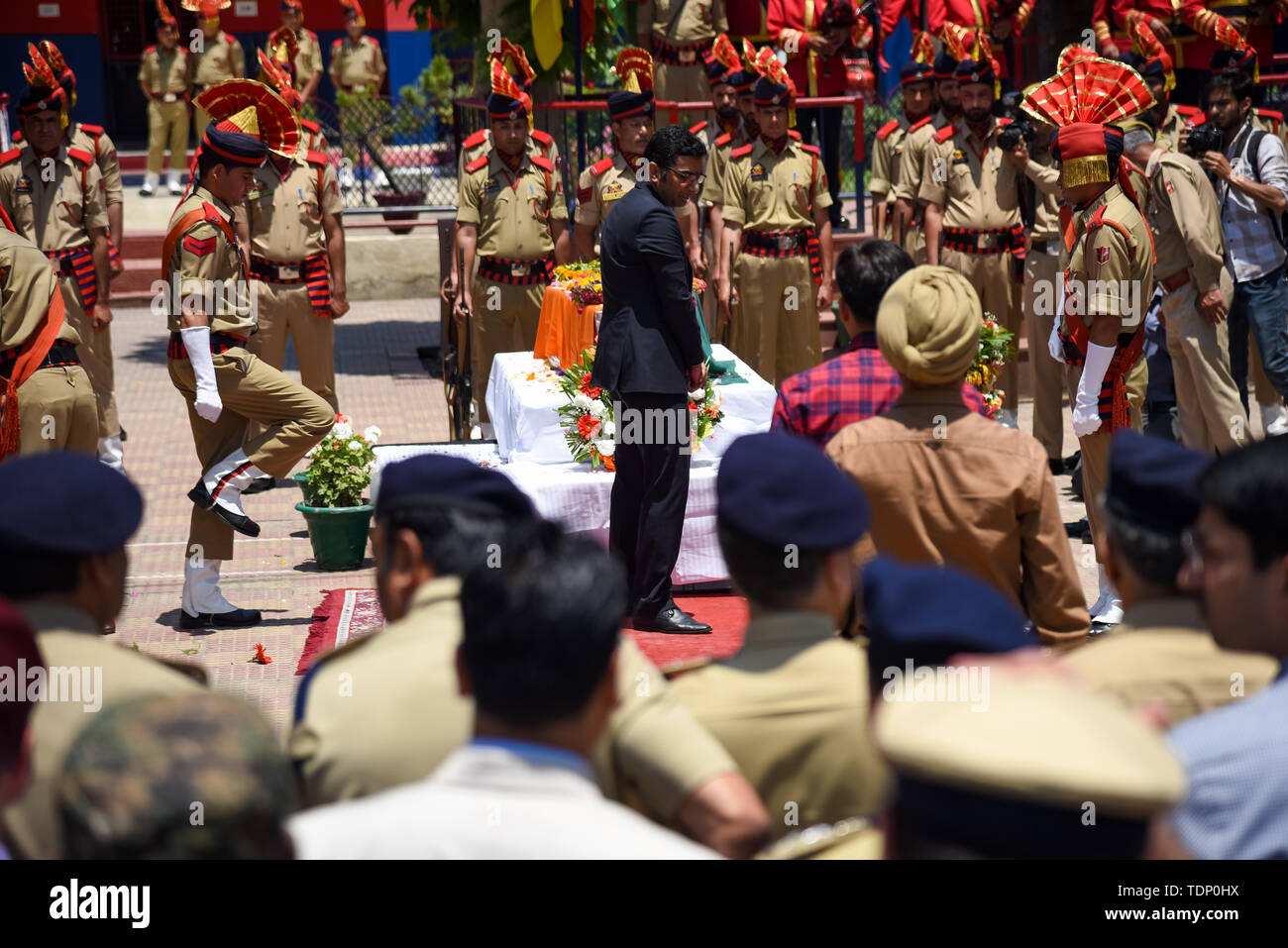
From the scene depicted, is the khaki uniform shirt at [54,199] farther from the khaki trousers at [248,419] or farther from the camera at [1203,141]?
the camera at [1203,141]

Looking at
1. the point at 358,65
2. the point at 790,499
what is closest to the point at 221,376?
the point at 790,499

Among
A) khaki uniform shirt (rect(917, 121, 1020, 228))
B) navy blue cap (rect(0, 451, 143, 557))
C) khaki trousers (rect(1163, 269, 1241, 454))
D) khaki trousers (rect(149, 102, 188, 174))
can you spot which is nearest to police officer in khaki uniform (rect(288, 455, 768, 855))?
navy blue cap (rect(0, 451, 143, 557))

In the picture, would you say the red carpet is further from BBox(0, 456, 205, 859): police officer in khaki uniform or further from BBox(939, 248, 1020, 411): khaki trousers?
BBox(939, 248, 1020, 411): khaki trousers

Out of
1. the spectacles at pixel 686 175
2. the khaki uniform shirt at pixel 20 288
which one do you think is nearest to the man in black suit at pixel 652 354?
the spectacles at pixel 686 175

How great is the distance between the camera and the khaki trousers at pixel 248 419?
22.4 feet

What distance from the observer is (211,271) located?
21.9 ft

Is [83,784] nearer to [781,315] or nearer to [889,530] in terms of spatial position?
[889,530]

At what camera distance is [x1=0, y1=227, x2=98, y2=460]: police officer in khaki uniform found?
627cm

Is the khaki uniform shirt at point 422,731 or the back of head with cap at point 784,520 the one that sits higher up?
the back of head with cap at point 784,520

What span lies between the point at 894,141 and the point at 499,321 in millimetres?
3946

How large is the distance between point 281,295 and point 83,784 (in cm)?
829

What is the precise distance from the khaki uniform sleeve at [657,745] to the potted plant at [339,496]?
A: 5319 mm

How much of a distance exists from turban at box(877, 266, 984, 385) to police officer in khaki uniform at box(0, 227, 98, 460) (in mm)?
3689

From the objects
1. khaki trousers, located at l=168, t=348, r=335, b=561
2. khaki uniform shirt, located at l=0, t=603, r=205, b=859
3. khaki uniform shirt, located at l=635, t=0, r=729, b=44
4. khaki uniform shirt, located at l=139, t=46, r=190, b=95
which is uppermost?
khaki uniform shirt, located at l=635, t=0, r=729, b=44
